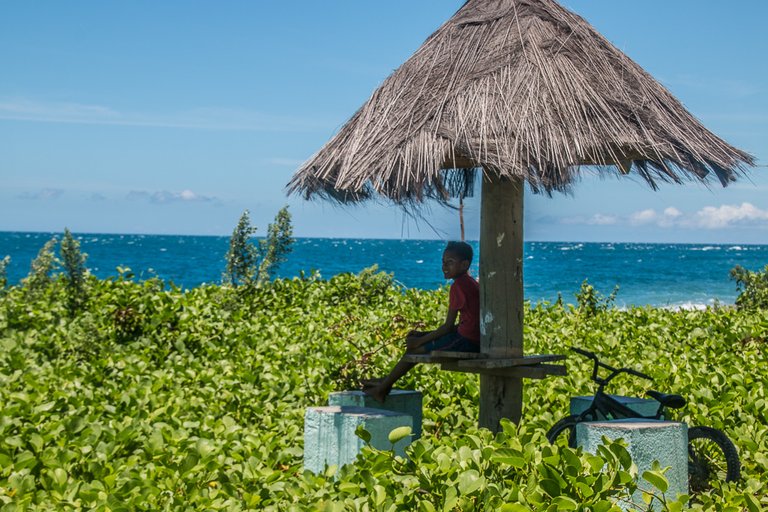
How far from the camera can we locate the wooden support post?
4.78 meters

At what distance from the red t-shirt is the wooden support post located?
0.39 ft

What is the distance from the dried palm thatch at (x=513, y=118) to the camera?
4336mm

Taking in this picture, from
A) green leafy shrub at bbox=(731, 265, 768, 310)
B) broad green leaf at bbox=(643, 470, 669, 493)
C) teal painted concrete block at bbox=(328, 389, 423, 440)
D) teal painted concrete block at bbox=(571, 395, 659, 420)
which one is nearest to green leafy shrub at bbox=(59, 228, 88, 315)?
teal painted concrete block at bbox=(328, 389, 423, 440)

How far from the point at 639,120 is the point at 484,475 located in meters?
2.05

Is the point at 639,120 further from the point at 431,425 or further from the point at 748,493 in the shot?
the point at 431,425

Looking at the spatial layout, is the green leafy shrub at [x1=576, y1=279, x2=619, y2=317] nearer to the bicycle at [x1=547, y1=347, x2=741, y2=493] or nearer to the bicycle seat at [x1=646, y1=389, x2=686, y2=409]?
the bicycle at [x1=547, y1=347, x2=741, y2=493]

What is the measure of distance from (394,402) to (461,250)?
1.00 m

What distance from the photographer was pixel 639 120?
455 centimetres

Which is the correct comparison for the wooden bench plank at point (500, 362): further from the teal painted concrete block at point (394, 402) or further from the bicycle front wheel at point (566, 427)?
the teal painted concrete block at point (394, 402)

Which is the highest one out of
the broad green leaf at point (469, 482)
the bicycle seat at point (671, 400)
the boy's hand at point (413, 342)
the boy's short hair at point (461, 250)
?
the boy's short hair at point (461, 250)

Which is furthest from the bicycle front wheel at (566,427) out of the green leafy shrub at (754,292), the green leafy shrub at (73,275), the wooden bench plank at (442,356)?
the green leafy shrub at (754,292)

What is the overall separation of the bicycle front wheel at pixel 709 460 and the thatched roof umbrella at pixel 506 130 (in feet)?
3.33

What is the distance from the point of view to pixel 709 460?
16.3 feet

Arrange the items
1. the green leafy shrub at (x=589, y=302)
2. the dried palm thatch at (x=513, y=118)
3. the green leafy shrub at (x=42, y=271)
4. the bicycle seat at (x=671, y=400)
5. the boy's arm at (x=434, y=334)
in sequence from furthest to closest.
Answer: the green leafy shrub at (x=589, y=302) → the green leafy shrub at (x=42, y=271) → the boy's arm at (x=434, y=334) → the bicycle seat at (x=671, y=400) → the dried palm thatch at (x=513, y=118)
